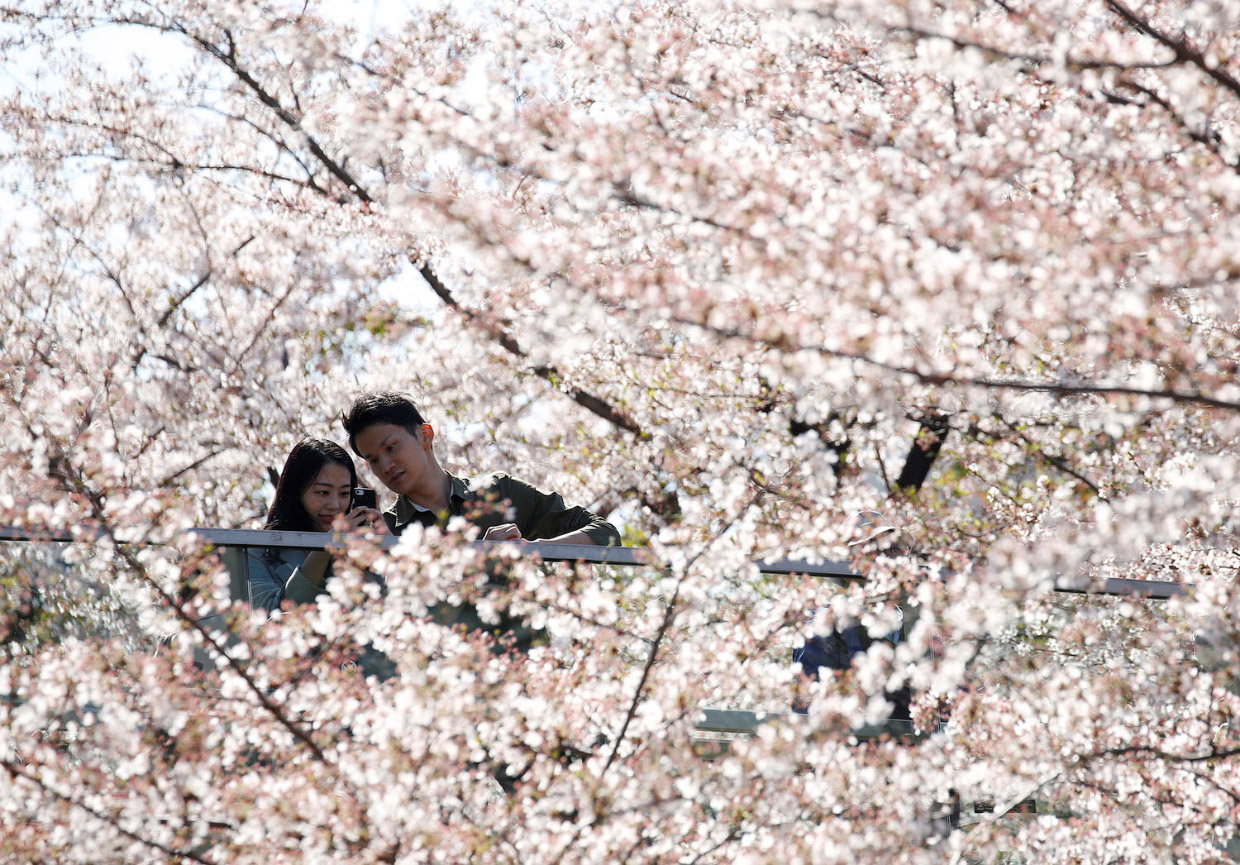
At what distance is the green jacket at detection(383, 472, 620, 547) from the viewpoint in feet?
13.9

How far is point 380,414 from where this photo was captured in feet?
13.9

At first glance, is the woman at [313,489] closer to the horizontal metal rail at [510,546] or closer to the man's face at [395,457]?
the man's face at [395,457]

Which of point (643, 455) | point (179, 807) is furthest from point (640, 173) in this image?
point (643, 455)

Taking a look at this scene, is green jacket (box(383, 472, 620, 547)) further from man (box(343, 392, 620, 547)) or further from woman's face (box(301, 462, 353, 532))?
woman's face (box(301, 462, 353, 532))

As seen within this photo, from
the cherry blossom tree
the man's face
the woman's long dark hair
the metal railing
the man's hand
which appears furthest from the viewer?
the man's face

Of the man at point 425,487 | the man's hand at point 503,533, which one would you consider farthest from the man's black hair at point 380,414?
the man's hand at point 503,533

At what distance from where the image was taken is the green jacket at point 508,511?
4.23 m

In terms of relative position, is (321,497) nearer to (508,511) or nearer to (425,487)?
(425,487)

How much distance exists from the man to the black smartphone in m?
0.07

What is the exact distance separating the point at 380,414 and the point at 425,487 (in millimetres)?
335

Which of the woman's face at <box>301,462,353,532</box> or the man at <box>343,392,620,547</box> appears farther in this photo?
the man at <box>343,392,620,547</box>

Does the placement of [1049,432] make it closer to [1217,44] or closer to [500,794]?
[1217,44]

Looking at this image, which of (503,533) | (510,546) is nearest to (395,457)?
(503,533)

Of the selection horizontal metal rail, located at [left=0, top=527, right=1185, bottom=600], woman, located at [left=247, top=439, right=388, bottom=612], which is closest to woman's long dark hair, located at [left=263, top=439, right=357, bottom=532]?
woman, located at [left=247, top=439, right=388, bottom=612]
